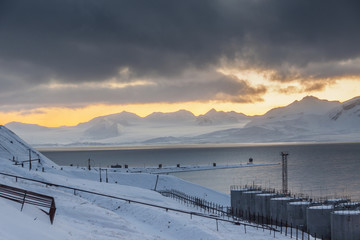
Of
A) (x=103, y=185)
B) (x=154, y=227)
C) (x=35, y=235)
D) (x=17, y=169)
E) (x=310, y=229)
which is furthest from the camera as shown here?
(x=103, y=185)

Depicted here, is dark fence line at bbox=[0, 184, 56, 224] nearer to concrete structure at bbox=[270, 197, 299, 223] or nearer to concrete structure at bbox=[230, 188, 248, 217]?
concrete structure at bbox=[270, 197, 299, 223]

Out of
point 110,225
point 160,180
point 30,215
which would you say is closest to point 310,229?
point 110,225

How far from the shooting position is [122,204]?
4731 centimetres

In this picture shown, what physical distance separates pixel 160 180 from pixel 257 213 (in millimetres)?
40166

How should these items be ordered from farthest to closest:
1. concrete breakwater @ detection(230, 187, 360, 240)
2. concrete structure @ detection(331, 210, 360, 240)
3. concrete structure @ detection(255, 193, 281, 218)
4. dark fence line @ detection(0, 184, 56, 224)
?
concrete structure @ detection(255, 193, 281, 218), concrete breakwater @ detection(230, 187, 360, 240), concrete structure @ detection(331, 210, 360, 240), dark fence line @ detection(0, 184, 56, 224)

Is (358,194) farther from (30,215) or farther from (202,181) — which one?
(30,215)

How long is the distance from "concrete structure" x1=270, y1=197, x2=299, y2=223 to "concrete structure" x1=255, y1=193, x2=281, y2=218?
2.27 meters

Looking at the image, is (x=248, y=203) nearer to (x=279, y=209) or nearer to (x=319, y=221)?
(x=279, y=209)

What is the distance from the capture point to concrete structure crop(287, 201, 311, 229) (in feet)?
193

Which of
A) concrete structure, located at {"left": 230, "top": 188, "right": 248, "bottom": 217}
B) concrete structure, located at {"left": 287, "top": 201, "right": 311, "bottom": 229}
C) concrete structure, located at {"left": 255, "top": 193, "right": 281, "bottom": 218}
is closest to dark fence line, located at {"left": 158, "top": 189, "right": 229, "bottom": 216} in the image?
concrete structure, located at {"left": 230, "top": 188, "right": 248, "bottom": 217}

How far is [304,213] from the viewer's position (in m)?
59.0

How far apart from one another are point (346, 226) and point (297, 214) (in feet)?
34.4

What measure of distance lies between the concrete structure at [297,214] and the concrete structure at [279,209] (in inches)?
65.9

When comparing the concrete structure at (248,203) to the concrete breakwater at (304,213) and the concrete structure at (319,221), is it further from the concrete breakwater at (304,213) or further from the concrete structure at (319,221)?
the concrete structure at (319,221)
